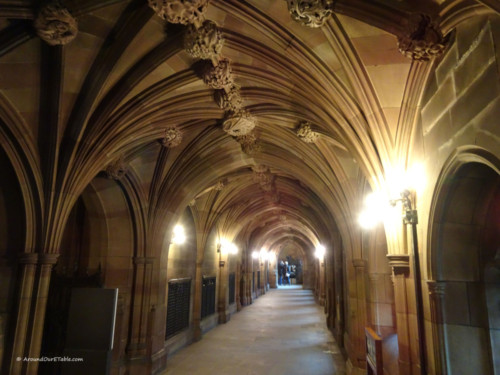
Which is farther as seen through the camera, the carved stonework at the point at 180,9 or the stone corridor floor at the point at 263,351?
the stone corridor floor at the point at 263,351

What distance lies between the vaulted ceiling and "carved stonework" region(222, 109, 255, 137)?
0.11 ft

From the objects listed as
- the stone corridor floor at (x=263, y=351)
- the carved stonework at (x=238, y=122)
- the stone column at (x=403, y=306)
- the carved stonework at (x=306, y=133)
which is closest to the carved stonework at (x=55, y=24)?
the carved stonework at (x=238, y=122)

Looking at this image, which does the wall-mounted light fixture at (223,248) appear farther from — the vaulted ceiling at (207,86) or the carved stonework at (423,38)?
the carved stonework at (423,38)

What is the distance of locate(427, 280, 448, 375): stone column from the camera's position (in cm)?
258

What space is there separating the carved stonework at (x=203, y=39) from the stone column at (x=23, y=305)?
11.0 feet

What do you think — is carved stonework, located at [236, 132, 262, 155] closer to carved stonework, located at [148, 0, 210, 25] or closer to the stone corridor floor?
carved stonework, located at [148, 0, 210, 25]

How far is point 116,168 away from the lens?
19.2ft

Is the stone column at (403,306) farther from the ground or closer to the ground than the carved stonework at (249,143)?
closer to the ground

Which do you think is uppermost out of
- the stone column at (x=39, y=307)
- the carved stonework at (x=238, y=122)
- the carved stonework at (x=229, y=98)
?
the carved stonework at (x=229, y=98)

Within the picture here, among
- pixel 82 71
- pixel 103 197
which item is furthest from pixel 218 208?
pixel 82 71

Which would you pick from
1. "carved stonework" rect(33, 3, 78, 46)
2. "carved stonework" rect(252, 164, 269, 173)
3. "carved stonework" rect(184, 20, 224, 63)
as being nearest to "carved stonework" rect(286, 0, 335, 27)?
"carved stonework" rect(184, 20, 224, 63)

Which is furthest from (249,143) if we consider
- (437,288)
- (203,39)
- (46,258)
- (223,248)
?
(223,248)

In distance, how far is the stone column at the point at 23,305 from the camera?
4035mm

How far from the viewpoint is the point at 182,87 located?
4.77 m
